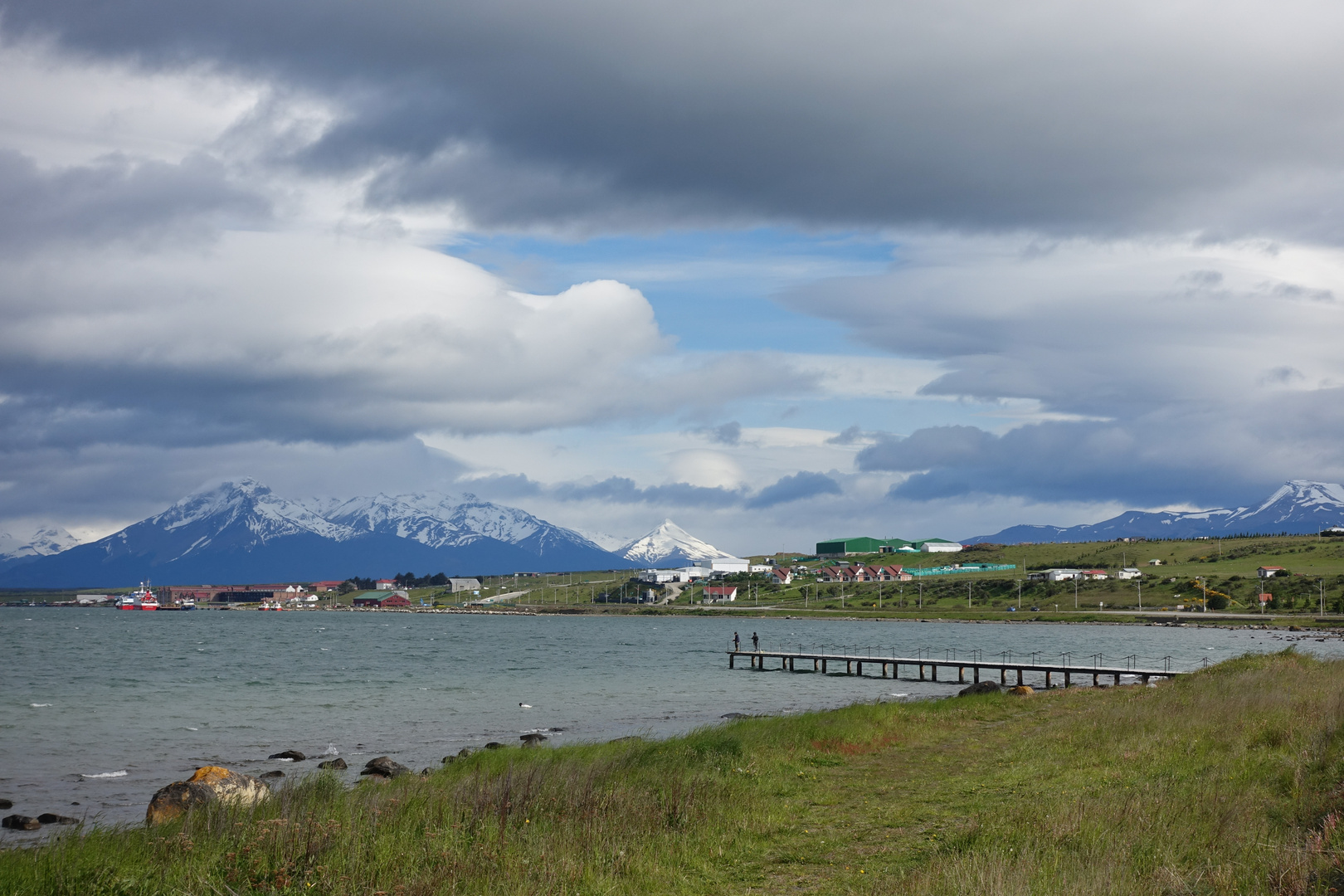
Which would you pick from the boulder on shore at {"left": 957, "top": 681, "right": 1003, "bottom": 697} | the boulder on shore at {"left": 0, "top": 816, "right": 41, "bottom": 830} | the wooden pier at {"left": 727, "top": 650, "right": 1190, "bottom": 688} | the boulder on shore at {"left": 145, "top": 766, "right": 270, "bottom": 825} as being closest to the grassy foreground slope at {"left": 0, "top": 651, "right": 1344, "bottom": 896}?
the boulder on shore at {"left": 145, "top": 766, "right": 270, "bottom": 825}

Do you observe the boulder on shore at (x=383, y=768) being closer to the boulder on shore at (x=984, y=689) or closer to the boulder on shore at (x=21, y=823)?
the boulder on shore at (x=21, y=823)

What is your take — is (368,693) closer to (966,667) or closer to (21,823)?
(21,823)

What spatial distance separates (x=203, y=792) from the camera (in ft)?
79.2

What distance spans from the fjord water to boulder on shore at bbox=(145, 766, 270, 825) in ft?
5.62

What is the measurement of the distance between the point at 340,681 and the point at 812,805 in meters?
56.9

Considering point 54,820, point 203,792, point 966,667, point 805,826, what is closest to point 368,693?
point 54,820

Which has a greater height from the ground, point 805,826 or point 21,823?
point 805,826

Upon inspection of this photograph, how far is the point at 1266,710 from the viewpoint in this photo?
2814 centimetres

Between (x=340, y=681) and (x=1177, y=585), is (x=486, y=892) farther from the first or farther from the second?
(x=1177, y=585)

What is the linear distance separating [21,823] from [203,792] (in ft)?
19.9

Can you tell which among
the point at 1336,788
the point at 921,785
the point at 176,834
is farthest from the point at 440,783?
the point at 1336,788

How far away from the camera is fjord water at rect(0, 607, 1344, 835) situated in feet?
124

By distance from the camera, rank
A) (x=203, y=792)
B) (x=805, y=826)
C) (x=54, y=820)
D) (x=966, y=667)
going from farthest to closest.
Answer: (x=966, y=667) < (x=54, y=820) < (x=203, y=792) < (x=805, y=826)

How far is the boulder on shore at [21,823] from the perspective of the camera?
2588 centimetres
